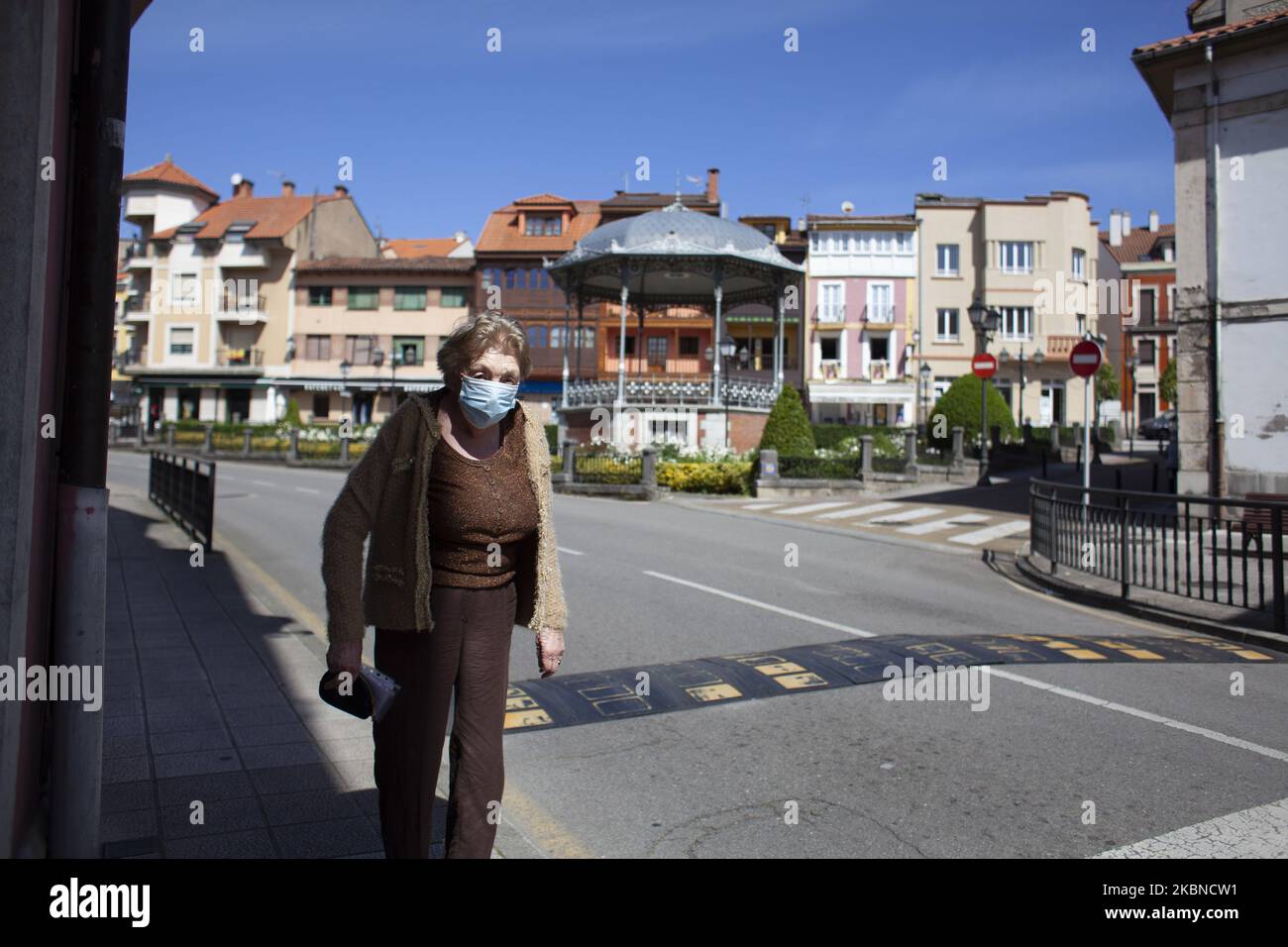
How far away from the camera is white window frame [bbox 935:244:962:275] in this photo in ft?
173

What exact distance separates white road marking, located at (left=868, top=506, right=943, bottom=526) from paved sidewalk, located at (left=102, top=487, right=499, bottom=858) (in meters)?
13.2

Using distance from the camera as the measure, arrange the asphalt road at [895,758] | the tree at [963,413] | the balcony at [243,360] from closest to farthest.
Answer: the asphalt road at [895,758] → the tree at [963,413] → the balcony at [243,360]

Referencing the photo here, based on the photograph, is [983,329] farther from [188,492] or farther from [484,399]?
[484,399]

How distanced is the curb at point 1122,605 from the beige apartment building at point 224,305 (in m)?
53.0

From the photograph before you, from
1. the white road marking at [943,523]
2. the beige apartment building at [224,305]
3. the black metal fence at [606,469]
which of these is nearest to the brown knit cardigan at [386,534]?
the white road marking at [943,523]

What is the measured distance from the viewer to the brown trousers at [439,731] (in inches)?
130

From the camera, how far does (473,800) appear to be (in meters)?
3.33

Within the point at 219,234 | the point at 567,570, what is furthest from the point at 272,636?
the point at 219,234

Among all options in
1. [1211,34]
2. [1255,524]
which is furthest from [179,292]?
[1255,524]

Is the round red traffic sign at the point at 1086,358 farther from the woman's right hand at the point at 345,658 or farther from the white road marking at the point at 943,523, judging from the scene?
the woman's right hand at the point at 345,658

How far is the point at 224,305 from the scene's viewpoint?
6034cm

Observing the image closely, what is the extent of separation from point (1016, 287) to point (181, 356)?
47.7 m

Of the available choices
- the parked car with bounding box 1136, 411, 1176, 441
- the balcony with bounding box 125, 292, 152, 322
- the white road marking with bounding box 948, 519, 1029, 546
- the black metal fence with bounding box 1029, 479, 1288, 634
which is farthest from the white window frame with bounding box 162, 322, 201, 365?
the black metal fence with bounding box 1029, 479, 1288, 634

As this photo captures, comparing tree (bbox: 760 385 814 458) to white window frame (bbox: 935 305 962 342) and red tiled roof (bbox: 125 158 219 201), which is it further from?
red tiled roof (bbox: 125 158 219 201)
